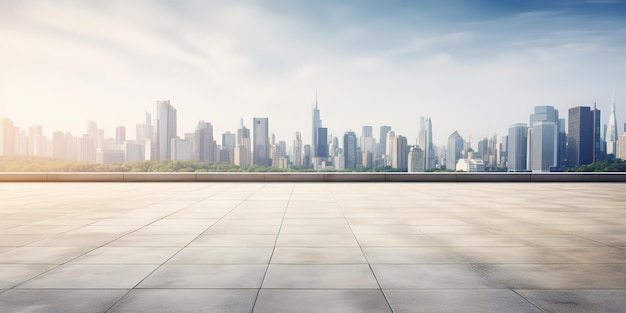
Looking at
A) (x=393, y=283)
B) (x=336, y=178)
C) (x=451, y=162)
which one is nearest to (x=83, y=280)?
(x=393, y=283)

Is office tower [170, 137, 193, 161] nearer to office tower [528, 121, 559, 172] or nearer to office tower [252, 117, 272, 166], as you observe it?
office tower [252, 117, 272, 166]

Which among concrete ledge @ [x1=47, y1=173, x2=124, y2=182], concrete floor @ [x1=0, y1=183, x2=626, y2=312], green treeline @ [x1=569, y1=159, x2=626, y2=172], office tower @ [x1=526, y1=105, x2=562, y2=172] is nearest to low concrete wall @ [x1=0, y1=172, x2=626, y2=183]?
concrete ledge @ [x1=47, y1=173, x2=124, y2=182]

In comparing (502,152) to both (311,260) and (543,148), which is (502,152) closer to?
(543,148)

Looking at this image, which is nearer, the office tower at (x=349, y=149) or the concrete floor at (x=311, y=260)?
the concrete floor at (x=311, y=260)

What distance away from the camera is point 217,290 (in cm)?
494

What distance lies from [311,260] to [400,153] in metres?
129

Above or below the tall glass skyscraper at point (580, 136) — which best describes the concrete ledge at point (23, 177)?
below

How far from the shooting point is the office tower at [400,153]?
127 m

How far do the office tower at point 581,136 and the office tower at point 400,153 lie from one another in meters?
44.7

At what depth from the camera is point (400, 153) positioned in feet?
434

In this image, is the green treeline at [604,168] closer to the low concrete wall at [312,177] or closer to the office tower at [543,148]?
the low concrete wall at [312,177]

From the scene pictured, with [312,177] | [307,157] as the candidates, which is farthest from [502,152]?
[312,177]

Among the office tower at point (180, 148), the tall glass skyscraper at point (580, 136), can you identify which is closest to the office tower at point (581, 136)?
the tall glass skyscraper at point (580, 136)

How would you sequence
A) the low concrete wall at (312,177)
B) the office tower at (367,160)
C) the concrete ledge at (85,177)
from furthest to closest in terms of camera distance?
1. the office tower at (367,160)
2. the low concrete wall at (312,177)
3. the concrete ledge at (85,177)
